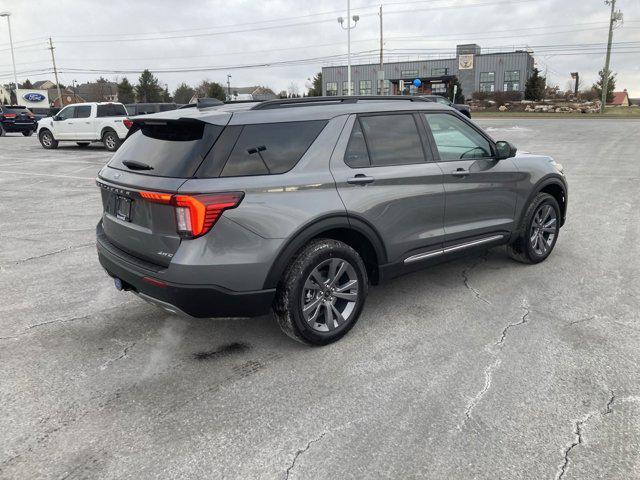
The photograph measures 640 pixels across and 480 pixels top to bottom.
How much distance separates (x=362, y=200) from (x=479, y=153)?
63.6 inches

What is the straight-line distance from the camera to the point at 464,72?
7744 centimetres

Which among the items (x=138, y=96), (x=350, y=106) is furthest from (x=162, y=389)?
(x=138, y=96)

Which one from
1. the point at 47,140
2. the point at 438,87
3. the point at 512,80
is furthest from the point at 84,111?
the point at 512,80

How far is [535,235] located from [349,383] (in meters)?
3.12

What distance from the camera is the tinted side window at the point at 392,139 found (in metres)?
3.93

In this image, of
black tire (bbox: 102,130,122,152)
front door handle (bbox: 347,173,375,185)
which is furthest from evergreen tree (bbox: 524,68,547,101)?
front door handle (bbox: 347,173,375,185)

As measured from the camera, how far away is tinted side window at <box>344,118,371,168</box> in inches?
147

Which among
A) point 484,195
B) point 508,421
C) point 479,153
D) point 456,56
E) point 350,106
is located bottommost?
point 508,421

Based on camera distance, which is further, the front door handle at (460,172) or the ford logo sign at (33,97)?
the ford logo sign at (33,97)

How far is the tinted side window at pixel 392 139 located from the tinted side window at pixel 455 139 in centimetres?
25

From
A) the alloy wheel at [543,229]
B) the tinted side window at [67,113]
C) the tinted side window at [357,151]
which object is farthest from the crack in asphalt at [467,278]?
the tinted side window at [67,113]

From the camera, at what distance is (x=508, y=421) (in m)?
2.85

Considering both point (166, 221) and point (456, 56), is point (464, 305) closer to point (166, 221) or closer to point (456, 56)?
point (166, 221)

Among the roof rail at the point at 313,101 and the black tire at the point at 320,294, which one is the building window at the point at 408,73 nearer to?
the roof rail at the point at 313,101
